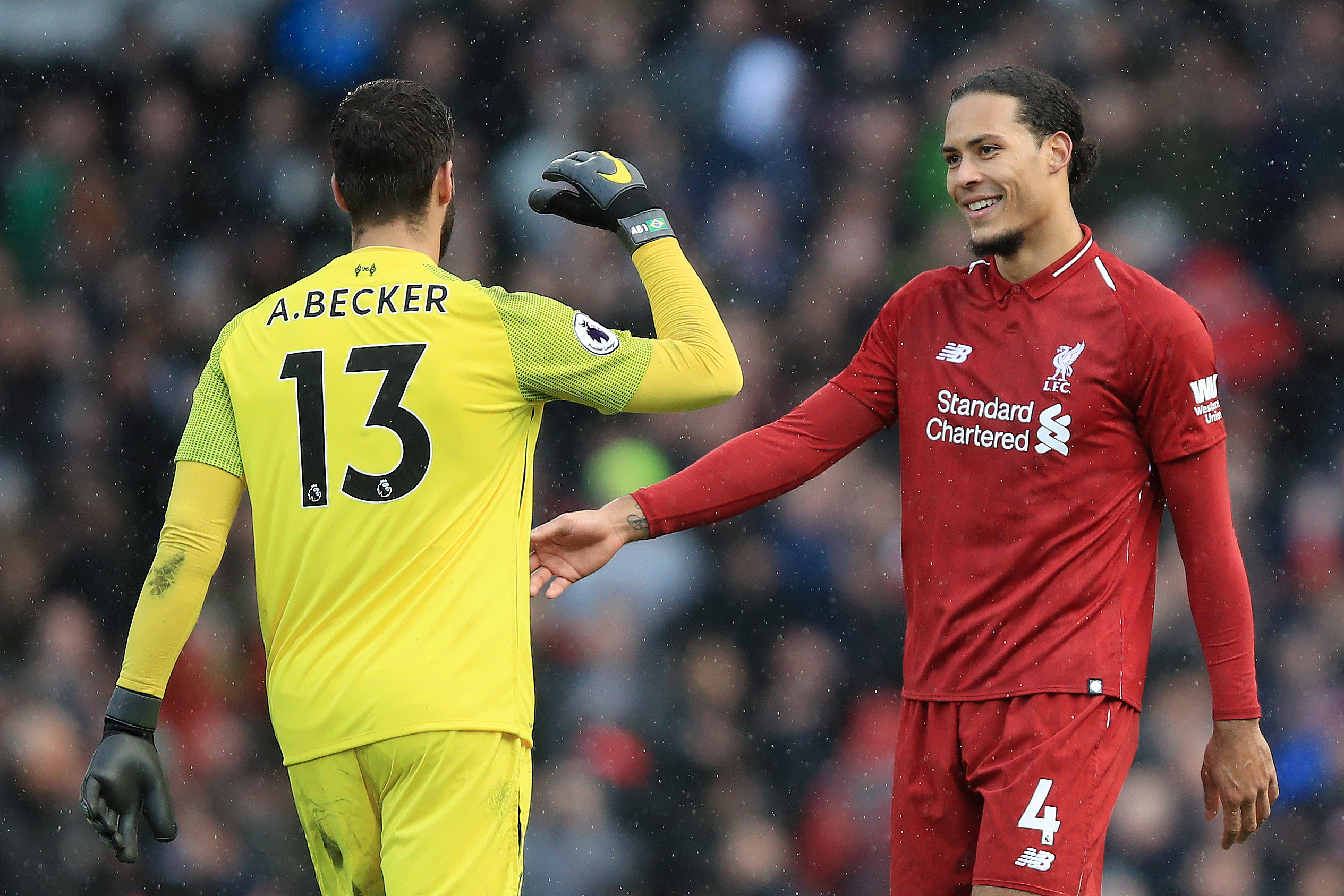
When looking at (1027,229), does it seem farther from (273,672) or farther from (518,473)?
(273,672)

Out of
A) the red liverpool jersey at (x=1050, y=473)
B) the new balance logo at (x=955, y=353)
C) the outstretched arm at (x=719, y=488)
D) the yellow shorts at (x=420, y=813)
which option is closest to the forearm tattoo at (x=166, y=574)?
the yellow shorts at (x=420, y=813)

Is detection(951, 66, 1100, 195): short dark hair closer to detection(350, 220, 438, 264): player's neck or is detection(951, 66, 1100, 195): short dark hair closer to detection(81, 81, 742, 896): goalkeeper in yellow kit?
detection(81, 81, 742, 896): goalkeeper in yellow kit

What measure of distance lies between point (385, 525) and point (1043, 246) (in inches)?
55.0

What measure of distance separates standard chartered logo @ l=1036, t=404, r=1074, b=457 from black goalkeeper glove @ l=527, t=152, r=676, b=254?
0.80 metres

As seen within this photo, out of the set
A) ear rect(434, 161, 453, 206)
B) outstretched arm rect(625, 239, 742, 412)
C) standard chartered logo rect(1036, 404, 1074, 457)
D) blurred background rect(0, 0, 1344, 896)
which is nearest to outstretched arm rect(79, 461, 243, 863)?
ear rect(434, 161, 453, 206)

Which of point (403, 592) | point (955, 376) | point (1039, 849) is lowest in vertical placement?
point (1039, 849)

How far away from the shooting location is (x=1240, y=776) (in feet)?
8.21

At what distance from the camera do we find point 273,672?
7.59 feet

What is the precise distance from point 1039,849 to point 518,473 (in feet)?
3.75

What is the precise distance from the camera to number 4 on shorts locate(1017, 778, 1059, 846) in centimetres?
245

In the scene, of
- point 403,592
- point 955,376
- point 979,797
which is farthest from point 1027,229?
point 403,592

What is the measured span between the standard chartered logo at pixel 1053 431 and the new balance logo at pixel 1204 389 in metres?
0.22

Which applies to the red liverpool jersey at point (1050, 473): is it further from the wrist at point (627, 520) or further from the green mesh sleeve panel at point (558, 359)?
the green mesh sleeve panel at point (558, 359)

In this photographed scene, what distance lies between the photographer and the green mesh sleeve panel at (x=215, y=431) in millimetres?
2336
